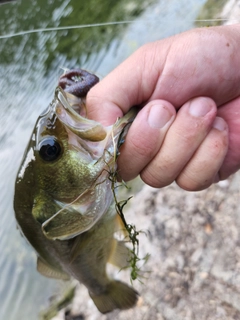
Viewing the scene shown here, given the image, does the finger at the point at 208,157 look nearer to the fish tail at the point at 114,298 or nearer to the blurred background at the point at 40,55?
the fish tail at the point at 114,298

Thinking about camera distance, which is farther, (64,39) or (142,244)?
(64,39)

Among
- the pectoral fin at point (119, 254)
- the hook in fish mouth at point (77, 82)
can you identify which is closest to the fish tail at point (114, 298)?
the pectoral fin at point (119, 254)

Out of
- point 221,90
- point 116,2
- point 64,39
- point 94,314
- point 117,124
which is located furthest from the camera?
A: point 116,2

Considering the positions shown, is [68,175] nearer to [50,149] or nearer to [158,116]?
[50,149]

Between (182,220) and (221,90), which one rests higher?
(221,90)

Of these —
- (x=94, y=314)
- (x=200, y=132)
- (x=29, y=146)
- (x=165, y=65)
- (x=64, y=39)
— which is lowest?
(x=64, y=39)

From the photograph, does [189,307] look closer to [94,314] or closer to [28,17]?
[94,314]

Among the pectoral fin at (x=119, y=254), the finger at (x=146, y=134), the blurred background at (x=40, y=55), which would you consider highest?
the finger at (x=146, y=134)

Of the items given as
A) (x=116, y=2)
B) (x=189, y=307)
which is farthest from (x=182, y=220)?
(x=116, y=2)
